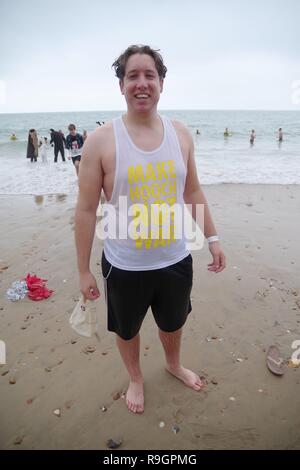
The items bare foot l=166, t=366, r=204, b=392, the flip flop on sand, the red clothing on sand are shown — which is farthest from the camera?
the red clothing on sand

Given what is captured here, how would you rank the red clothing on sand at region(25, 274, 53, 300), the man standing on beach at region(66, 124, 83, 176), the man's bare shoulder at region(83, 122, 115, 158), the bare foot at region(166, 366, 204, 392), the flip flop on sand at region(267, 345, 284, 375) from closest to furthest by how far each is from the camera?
the man's bare shoulder at region(83, 122, 115, 158) → the bare foot at region(166, 366, 204, 392) → the flip flop on sand at region(267, 345, 284, 375) → the red clothing on sand at region(25, 274, 53, 300) → the man standing on beach at region(66, 124, 83, 176)

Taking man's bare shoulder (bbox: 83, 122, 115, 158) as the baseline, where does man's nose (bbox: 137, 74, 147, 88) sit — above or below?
above

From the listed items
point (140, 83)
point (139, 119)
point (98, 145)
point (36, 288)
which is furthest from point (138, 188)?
point (36, 288)

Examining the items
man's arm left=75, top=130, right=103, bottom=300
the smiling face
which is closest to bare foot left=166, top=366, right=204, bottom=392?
man's arm left=75, top=130, right=103, bottom=300

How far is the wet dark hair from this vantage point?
1628mm

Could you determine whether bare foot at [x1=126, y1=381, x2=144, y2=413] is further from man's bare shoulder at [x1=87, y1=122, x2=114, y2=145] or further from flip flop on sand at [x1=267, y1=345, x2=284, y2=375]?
man's bare shoulder at [x1=87, y1=122, x2=114, y2=145]

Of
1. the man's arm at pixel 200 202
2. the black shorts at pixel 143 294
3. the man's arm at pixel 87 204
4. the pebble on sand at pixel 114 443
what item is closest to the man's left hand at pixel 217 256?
the man's arm at pixel 200 202

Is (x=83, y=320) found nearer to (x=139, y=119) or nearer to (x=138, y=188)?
(x=138, y=188)

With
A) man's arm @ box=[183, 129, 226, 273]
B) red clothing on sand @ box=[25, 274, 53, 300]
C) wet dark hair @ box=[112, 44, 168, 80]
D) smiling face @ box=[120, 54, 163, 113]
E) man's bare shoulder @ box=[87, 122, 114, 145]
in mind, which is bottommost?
red clothing on sand @ box=[25, 274, 53, 300]

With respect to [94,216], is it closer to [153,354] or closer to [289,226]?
[153,354]

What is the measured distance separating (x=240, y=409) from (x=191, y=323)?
104 cm

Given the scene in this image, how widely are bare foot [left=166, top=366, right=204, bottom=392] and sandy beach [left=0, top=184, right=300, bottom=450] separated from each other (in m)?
0.05

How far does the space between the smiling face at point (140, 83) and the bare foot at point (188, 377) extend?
6.99ft

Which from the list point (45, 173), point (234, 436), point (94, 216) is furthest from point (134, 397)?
point (45, 173)
